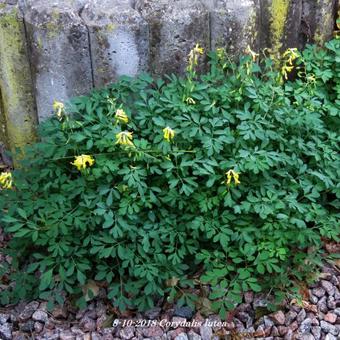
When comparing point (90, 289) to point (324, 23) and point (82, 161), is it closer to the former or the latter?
point (82, 161)

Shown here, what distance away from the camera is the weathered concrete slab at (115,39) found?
328 cm

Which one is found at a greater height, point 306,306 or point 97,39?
point 97,39

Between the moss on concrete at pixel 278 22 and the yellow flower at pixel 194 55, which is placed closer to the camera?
the yellow flower at pixel 194 55

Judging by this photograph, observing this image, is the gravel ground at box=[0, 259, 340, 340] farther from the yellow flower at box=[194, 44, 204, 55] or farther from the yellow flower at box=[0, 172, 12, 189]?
the yellow flower at box=[194, 44, 204, 55]

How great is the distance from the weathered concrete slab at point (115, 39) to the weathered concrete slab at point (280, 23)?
2.24ft

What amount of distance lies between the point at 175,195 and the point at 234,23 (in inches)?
41.6

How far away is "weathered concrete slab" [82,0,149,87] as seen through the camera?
328 cm

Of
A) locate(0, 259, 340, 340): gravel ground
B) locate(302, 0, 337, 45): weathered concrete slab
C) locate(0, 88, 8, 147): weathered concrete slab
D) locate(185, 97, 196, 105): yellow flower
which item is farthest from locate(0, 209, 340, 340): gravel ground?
locate(302, 0, 337, 45): weathered concrete slab

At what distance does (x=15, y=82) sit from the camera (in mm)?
3441

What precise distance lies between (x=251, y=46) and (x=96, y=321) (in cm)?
165

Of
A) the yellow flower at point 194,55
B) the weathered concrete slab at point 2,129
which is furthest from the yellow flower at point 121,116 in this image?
the weathered concrete slab at point 2,129

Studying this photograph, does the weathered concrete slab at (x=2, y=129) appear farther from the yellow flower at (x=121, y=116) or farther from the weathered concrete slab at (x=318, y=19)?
the weathered concrete slab at (x=318, y=19)

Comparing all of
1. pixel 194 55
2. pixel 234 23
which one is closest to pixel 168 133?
pixel 194 55

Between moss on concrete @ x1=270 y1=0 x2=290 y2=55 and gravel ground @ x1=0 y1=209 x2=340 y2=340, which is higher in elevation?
moss on concrete @ x1=270 y1=0 x2=290 y2=55
